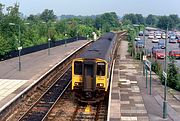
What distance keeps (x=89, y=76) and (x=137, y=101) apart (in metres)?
3.61

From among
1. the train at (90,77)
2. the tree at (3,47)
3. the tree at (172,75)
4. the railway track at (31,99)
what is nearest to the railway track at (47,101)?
the railway track at (31,99)

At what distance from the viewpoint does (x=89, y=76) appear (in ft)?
77.2

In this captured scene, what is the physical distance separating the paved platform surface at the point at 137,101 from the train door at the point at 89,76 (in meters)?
1.66

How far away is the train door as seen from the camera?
2345 cm

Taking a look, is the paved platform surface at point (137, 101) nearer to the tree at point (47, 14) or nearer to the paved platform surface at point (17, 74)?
the paved platform surface at point (17, 74)

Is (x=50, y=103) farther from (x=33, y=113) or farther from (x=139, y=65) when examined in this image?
(x=139, y=65)

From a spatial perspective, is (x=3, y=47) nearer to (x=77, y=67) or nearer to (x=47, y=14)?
(x=77, y=67)

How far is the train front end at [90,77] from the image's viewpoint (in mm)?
23500

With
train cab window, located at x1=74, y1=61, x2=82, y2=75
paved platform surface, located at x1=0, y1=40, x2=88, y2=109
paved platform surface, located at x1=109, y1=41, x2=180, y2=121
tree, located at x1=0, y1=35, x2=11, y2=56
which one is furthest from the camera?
tree, located at x1=0, y1=35, x2=11, y2=56

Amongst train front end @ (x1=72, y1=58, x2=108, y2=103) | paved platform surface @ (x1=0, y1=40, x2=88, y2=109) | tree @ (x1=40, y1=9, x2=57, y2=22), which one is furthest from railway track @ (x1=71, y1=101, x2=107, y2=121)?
tree @ (x1=40, y1=9, x2=57, y2=22)

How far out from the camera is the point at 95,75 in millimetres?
23422

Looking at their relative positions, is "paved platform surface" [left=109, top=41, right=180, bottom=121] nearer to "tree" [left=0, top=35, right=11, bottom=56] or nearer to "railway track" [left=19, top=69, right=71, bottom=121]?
"railway track" [left=19, top=69, right=71, bottom=121]

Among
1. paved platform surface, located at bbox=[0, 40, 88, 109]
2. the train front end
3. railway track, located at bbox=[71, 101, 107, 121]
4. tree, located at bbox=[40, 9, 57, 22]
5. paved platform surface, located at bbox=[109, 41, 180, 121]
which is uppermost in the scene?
tree, located at bbox=[40, 9, 57, 22]

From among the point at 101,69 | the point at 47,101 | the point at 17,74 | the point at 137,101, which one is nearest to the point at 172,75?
the point at 137,101
